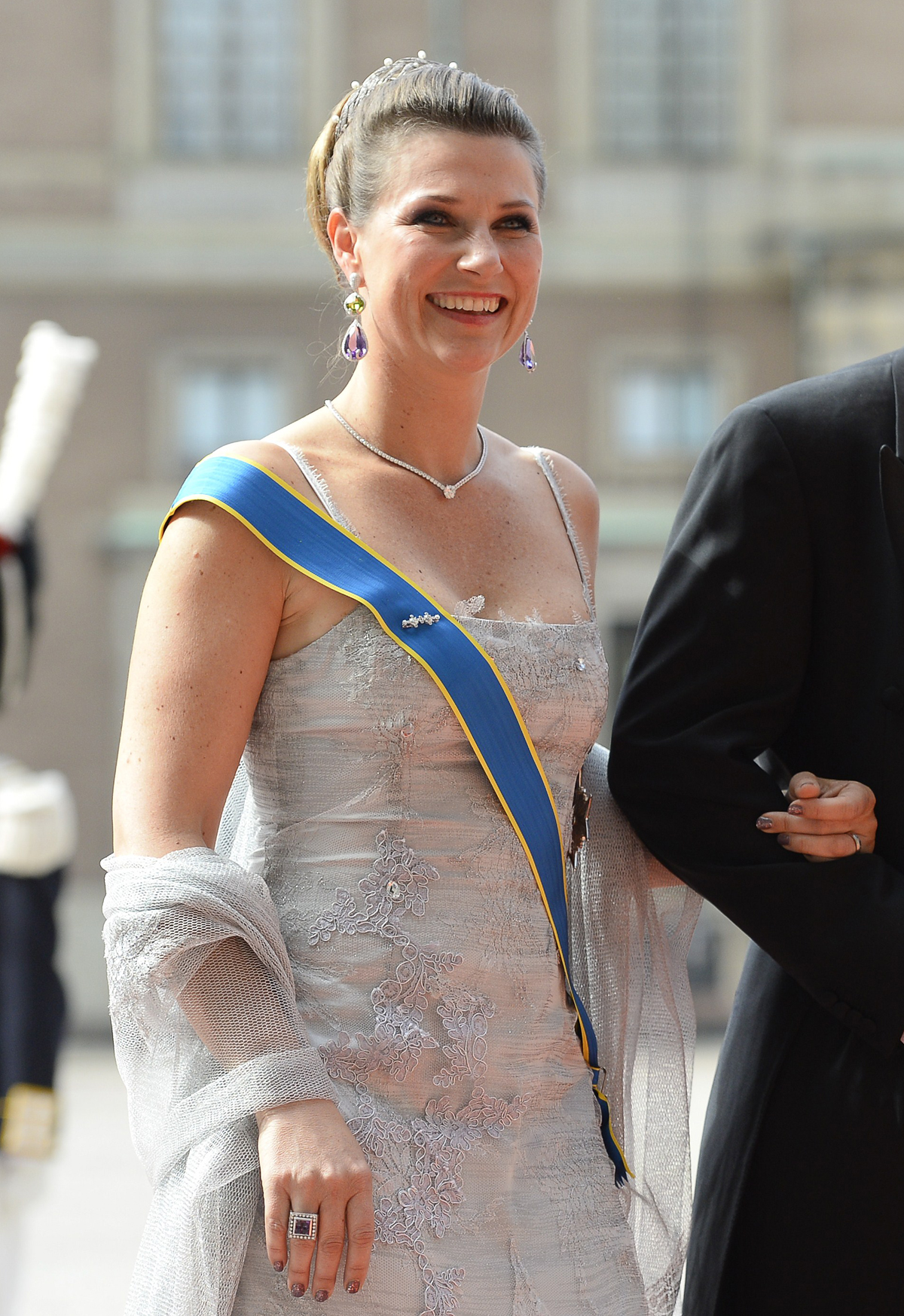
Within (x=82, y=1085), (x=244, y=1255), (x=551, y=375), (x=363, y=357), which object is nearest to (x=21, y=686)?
(x=363, y=357)

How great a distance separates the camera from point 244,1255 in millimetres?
1543

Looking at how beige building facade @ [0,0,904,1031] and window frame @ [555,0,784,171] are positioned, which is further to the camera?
window frame @ [555,0,784,171]

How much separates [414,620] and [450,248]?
1.22 feet

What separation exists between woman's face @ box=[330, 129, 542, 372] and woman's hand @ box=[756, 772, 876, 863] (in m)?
0.53

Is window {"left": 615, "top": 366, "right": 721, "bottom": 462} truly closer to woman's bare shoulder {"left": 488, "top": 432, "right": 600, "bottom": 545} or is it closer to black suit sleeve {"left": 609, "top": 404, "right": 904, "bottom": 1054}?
woman's bare shoulder {"left": 488, "top": 432, "right": 600, "bottom": 545}

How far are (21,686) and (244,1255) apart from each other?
2276mm

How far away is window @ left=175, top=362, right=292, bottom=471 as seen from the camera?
456 inches

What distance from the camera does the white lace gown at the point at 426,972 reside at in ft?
5.23

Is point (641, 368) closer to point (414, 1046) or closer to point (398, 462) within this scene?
point (398, 462)

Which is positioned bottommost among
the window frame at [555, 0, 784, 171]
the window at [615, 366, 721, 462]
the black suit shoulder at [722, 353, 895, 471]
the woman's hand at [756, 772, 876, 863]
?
the woman's hand at [756, 772, 876, 863]

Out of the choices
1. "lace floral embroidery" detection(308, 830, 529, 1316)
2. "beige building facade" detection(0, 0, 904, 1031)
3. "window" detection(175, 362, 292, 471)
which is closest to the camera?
"lace floral embroidery" detection(308, 830, 529, 1316)

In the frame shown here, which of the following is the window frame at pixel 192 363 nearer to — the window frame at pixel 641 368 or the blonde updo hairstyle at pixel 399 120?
the window frame at pixel 641 368

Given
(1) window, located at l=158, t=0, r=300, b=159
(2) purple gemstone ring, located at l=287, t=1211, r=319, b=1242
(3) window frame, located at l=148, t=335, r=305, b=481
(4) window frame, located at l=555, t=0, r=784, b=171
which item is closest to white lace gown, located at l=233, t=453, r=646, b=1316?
(2) purple gemstone ring, located at l=287, t=1211, r=319, b=1242

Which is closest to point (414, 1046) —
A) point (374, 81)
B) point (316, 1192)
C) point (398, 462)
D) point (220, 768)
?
point (316, 1192)
